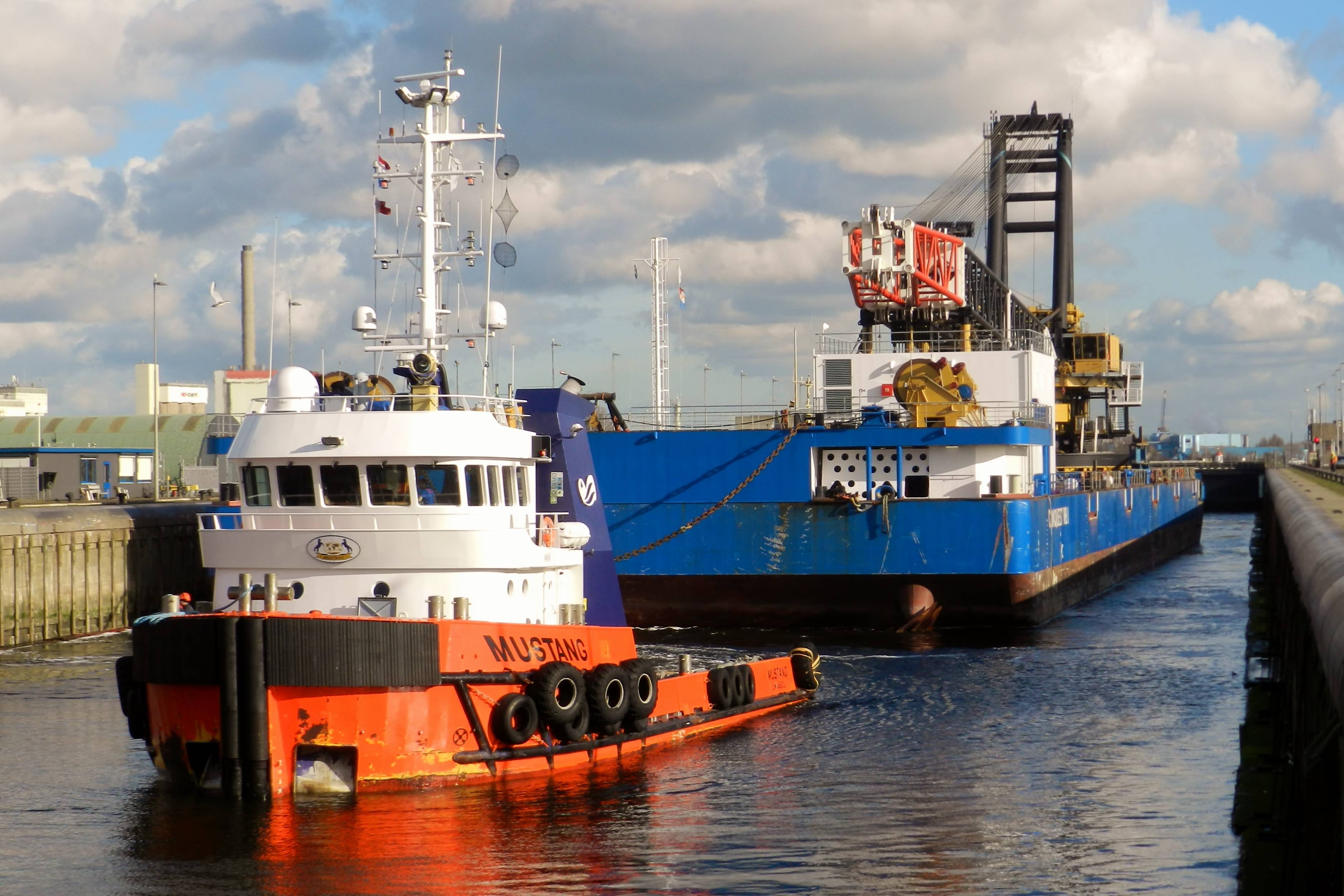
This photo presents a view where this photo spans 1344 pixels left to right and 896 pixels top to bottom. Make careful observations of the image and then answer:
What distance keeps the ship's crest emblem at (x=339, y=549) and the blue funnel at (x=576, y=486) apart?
3247mm

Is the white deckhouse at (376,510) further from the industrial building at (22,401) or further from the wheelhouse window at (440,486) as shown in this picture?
the industrial building at (22,401)

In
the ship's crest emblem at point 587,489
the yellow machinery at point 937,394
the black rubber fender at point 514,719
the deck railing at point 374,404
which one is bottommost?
the black rubber fender at point 514,719

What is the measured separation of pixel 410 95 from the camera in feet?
58.4

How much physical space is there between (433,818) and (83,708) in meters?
9.49

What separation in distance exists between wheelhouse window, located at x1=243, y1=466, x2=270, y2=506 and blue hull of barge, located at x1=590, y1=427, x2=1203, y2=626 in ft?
50.1

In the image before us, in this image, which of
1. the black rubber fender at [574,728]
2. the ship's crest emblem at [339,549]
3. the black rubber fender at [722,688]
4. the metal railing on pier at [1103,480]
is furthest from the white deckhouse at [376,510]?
the metal railing on pier at [1103,480]

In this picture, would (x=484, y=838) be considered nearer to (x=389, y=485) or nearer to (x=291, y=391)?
(x=389, y=485)

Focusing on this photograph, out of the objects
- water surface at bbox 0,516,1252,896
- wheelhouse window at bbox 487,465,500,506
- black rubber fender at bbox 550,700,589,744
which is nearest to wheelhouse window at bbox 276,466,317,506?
wheelhouse window at bbox 487,465,500,506

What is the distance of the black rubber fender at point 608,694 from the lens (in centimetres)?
1623

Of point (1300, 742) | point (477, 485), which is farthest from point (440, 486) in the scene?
point (1300, 742)

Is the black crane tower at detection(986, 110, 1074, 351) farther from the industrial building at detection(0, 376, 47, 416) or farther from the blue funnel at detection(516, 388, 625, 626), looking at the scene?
the industrial building at detection(0, 376, 47, 416)

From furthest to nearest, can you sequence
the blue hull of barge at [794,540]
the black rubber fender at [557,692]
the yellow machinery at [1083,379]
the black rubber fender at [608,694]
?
1. the yellow machinery at [1083,379]
2. the blue hull of barge at [794,540]
3. the black rubber fender at [608,694]
4. the black rubber fender at [557,692]

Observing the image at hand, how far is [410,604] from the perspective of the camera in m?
15.8

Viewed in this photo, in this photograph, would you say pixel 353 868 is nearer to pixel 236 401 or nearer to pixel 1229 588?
pixel 1229 588
